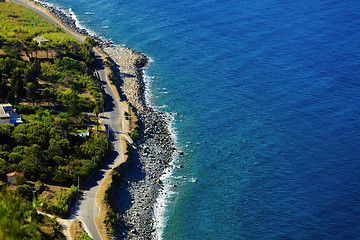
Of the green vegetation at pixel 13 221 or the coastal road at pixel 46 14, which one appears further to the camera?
the coastal road at pixel 46 14

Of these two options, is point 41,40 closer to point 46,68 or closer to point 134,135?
point 46,68

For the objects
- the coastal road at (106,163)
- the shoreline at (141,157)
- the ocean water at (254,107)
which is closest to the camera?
the coastal road at (106,163)

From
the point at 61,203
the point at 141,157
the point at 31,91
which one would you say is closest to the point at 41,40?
the point at 31,91

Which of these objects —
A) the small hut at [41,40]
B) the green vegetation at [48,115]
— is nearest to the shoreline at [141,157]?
the green vegetation at [48,115]

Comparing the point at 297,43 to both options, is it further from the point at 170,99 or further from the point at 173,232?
the point at 173,232

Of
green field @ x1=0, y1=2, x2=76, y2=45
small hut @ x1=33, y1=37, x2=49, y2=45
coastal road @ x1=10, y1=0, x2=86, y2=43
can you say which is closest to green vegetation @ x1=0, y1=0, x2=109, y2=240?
green field @ x1=0, y1=2, x2=76, y2=45

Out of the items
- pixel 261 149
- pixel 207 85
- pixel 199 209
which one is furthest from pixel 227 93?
pixel 199 209

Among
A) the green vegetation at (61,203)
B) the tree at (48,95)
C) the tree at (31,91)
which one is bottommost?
the green vegetation at (61,203)

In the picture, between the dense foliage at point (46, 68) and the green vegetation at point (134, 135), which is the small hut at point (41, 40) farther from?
the green vegetation at point (134, 135)

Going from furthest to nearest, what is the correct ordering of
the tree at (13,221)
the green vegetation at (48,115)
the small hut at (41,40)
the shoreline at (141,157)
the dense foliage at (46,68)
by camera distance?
the small hut at (41,40)
the dense foliage at (46,68)
the shoreline at (141,157)
the green vegetation at (48,115)
the tree at (13,221)
